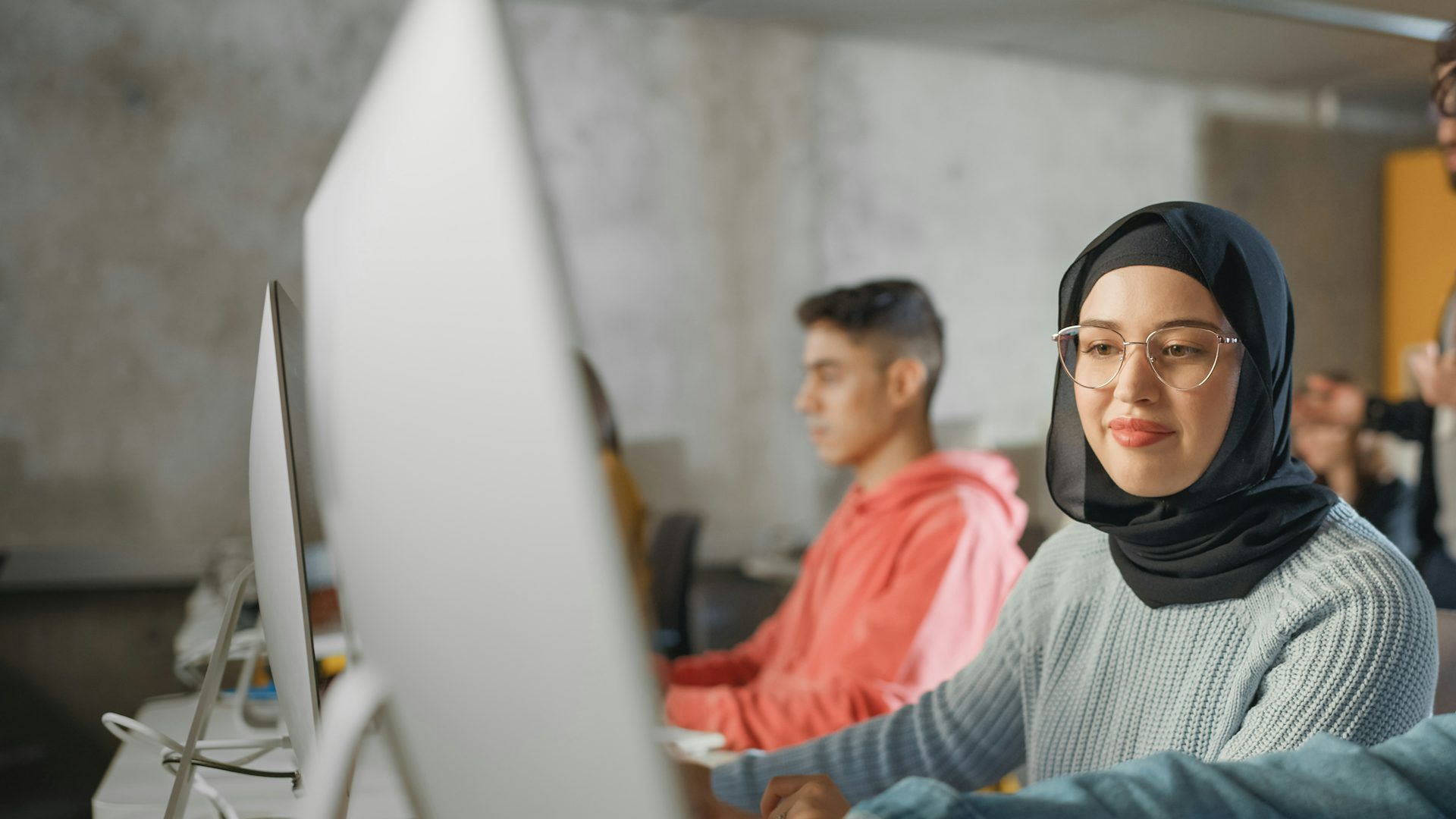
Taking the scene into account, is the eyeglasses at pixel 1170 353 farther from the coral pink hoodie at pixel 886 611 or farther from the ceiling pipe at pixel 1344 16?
the ceiling pipe at pixel 1344 16

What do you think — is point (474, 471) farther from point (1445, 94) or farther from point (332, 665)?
point (332, 665)

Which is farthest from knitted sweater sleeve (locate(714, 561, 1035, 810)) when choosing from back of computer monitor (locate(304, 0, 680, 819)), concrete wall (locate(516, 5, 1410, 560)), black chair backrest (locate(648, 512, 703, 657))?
concrete wall (locate(516, 5, 1410, 560))

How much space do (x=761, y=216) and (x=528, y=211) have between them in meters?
3.43

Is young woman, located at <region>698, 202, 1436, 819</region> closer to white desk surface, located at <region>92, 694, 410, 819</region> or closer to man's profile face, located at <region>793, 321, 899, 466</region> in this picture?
white desk surface, located at <region>92, 694, 410, 819</region>

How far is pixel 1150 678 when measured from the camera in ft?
2.76

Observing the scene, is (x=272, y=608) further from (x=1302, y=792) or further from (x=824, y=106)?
(x=824, y=106)

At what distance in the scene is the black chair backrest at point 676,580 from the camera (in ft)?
8.99

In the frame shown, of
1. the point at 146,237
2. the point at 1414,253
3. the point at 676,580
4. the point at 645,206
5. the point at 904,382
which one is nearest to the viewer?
the point at 1414,253

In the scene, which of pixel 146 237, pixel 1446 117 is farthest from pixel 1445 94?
pixel 146 237

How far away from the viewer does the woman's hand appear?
0.66 metres

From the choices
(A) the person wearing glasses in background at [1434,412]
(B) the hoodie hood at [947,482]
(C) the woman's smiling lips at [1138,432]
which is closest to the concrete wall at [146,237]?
(B) the hoodie hood at [947,482]

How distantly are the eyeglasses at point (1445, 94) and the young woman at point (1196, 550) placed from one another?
0.33 m

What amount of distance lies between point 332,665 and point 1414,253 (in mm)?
1611

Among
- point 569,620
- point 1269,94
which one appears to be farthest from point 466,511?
point 1269,94
